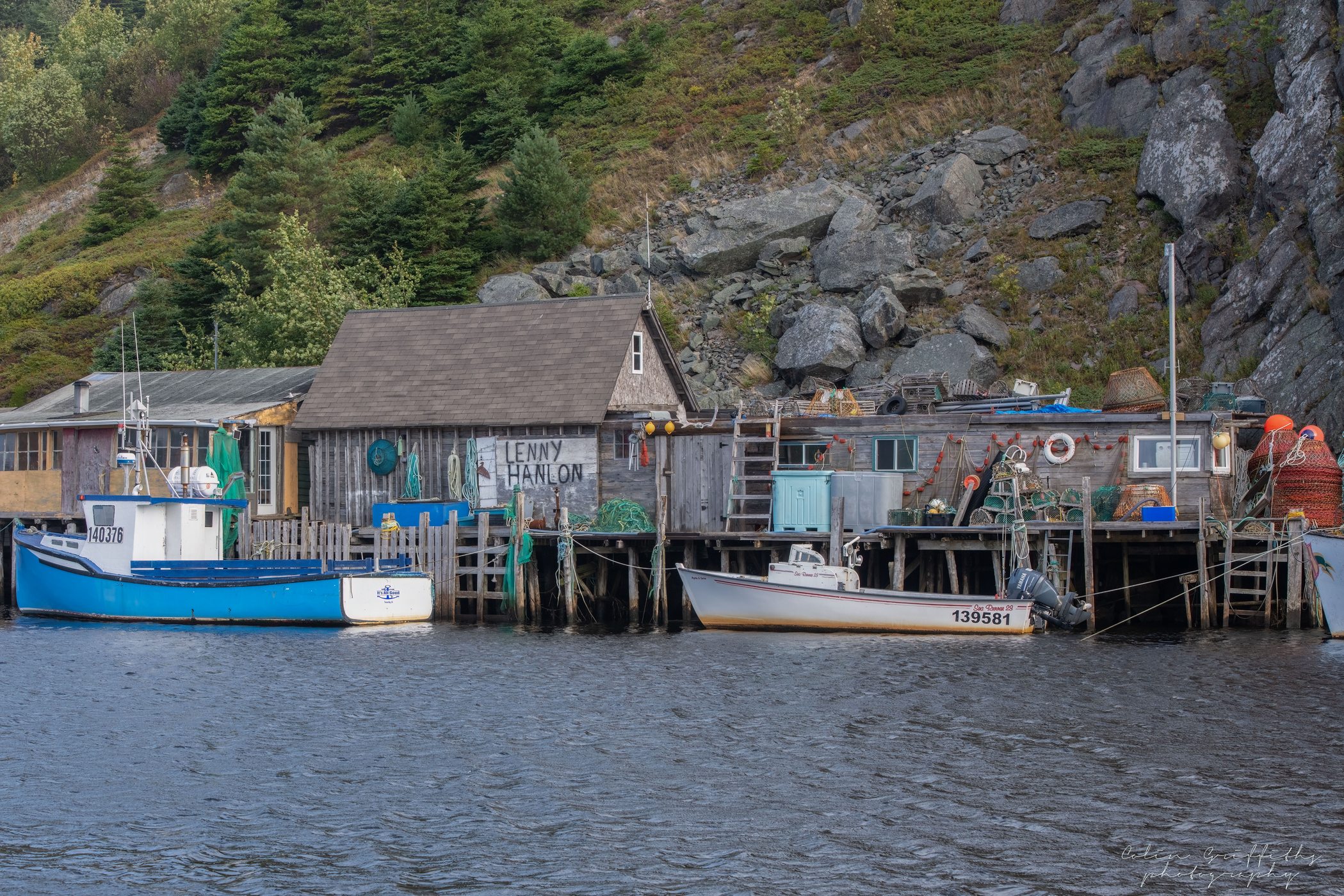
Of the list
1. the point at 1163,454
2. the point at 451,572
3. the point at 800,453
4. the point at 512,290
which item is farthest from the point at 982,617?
the point at 512,290

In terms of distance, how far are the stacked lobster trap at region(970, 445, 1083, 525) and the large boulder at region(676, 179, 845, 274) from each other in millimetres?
24234

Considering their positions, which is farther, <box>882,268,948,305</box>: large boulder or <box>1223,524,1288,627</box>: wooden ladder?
<box>882,268,948,305</box>: large boulder

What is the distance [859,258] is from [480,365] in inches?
738

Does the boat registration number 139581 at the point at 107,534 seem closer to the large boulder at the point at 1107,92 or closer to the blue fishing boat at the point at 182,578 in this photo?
the blue fishing boat at the point at 182,578

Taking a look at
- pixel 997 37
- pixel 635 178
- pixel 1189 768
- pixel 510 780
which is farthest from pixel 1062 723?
pixel 997 37

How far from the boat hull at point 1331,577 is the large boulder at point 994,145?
31755mm

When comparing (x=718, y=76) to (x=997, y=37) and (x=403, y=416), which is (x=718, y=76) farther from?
(x=403, y=416)

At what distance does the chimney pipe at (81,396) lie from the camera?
127 feet

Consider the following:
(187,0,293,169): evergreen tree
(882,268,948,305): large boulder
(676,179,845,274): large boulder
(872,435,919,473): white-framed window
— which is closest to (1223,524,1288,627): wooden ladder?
(872,435,919,473): white-framed window

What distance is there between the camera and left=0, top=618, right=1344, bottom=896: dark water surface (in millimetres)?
13734

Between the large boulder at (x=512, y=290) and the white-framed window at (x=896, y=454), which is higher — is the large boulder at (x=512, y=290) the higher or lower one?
the higher one

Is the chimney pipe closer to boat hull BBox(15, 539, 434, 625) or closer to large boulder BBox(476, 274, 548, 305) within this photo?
A: boat hull BBox(15, 539, 434, 625)

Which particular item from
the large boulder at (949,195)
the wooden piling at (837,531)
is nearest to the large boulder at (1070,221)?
the large boulder at (949,195)

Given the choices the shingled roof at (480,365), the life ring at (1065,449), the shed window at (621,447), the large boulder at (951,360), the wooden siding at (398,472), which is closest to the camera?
the life ring at (1065,449)
